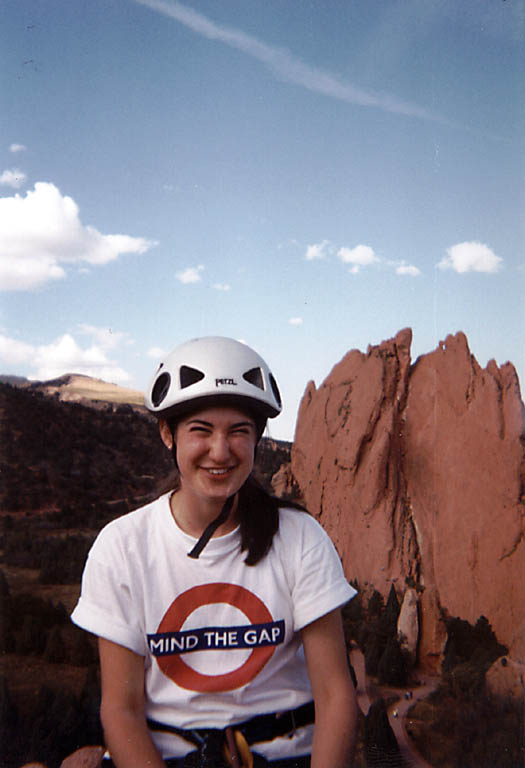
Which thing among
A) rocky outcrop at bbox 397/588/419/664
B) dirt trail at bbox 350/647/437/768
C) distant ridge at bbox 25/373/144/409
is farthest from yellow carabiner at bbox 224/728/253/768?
distant ridge at bbox 25/373/144/409

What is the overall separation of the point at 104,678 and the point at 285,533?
2.39ft

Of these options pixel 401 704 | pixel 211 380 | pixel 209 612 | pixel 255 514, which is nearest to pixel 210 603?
pixel 209 612

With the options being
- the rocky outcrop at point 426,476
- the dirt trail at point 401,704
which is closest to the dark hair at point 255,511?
the dirt trail at point 401,704

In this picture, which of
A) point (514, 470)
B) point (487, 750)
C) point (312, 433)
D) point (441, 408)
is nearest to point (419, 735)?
point (487, 750)

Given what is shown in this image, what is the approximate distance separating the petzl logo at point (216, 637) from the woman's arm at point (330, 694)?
0.12 metres

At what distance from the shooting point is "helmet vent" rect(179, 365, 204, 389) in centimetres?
214

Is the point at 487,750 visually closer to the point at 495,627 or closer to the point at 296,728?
the point at 495,627

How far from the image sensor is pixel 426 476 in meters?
16.4

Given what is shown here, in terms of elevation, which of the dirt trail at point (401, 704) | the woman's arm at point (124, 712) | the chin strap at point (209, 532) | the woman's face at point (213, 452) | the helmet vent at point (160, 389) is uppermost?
the helmet vent at point (160, 389)

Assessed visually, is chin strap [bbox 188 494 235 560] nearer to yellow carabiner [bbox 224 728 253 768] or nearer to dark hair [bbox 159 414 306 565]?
dark hair [bbox 159 414 306 565]

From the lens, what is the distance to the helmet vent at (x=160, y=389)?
2227 millimetres

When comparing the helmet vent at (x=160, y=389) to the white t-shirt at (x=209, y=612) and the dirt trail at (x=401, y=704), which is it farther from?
the dirt trail at (x=401, y=704)

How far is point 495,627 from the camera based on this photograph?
13.5m

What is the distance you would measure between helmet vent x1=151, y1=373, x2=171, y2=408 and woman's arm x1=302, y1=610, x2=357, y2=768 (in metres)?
0.91
